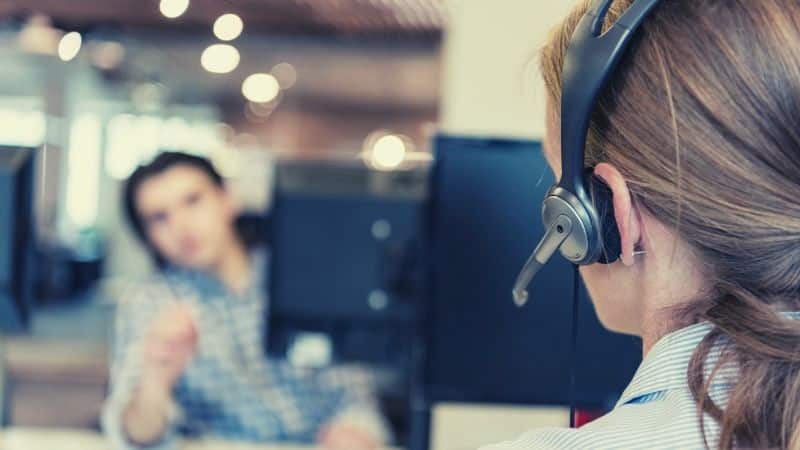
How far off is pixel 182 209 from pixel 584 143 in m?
2.14

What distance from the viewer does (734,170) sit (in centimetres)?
68

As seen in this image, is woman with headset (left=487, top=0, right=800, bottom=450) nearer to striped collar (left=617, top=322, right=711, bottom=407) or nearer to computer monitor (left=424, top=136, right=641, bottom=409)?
striped collar (left=617, top=322, right=711, bottom=407)

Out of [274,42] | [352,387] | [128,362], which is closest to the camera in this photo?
[128,362]

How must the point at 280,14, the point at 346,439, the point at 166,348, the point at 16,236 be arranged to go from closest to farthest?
1. the point at 16,236
2. the point at 166,348
3. the point at 346,439
4. the point at 280,14

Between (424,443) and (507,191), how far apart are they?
38 cm

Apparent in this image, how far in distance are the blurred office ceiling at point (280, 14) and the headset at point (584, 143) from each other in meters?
6.56

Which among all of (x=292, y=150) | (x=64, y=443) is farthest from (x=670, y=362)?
(x=292, y=150)

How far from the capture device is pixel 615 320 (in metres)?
0.85

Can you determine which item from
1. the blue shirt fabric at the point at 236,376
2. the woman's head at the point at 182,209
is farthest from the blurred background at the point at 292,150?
the blue shirt fabric at the point at 236,376

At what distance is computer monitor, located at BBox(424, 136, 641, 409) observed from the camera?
137 centimetres

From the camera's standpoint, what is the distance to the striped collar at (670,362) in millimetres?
709

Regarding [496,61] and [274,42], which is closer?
[496,61]

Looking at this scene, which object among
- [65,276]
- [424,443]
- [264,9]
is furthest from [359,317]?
[65,276]

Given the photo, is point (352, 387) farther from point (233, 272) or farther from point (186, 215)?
point (186, 215)
